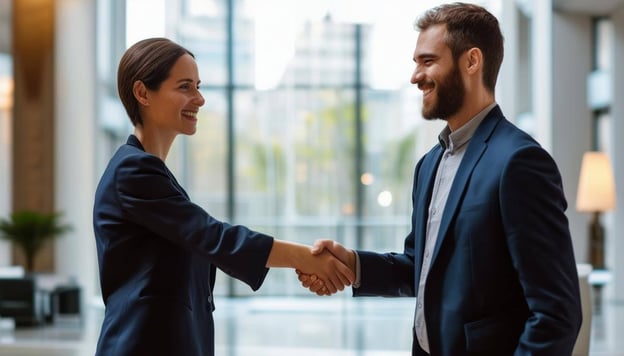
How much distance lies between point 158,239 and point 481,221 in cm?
89

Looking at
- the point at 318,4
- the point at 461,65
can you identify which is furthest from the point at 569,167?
the point at 461,65

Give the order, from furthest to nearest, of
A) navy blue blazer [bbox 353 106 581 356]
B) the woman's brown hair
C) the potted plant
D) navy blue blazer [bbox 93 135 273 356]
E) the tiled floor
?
the potted plant, the tiled floor, the woman's brown hair, navy blue blazer [bbox 93 135 273 356], navy blue blazer [bbox 353 106 581 356]

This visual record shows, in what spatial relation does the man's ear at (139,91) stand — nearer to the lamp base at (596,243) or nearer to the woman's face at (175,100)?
the woman's face at (175,100)

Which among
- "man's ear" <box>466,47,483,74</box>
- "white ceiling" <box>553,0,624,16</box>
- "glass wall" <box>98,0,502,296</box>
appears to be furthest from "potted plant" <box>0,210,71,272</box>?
"man's ear" <box>466,47,483,74</box>

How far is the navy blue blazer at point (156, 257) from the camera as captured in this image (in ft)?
7.65

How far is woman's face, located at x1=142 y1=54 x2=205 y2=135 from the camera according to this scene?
8.39 ft

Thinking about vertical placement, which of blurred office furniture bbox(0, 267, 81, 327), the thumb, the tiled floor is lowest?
the tiled floor

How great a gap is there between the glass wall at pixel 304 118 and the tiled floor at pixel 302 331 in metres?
1.92

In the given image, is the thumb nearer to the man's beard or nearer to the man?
the man

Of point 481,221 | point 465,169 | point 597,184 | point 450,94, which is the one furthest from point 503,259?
point 597,184

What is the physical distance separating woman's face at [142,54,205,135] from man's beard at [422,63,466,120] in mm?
742

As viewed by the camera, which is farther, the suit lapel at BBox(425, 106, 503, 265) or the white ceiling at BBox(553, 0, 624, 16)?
the white ceiling at BBox(553, 0, 624, 16)

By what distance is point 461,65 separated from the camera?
2.34 meters

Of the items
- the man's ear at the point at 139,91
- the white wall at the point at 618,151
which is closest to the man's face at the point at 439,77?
the man's ear at the point at 139,91
